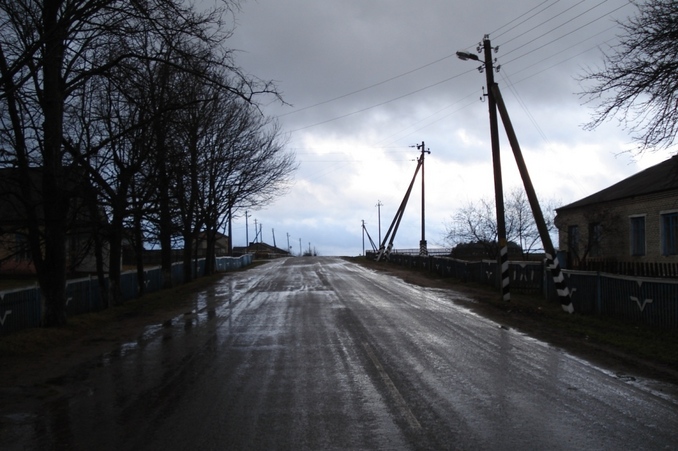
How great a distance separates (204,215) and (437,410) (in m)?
29.3

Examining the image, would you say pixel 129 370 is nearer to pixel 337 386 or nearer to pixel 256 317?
pixel 337 386

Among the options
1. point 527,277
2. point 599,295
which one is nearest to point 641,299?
point 599,295

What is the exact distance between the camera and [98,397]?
25.2 feet

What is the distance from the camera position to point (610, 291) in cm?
1588

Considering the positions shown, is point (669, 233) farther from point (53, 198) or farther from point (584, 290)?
point (53, 198)

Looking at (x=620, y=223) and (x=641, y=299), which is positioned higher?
(x=620, y=223)

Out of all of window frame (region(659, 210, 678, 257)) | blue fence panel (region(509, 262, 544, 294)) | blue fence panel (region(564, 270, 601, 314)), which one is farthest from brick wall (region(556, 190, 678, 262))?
blue fence panel (region(564, 270, 601, 314))

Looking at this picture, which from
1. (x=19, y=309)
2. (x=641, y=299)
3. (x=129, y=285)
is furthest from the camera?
(x=129, y=285)

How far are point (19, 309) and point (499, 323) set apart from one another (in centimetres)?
1179

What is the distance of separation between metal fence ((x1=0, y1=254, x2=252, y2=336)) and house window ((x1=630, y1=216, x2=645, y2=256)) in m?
23.7

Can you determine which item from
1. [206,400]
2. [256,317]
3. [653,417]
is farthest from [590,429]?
[256,317]

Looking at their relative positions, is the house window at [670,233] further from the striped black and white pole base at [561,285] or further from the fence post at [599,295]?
the fence post at [599,295]

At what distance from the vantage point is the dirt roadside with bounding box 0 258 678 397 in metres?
9.62

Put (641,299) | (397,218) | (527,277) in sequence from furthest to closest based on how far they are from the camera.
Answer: (397,218)
(527,277)
(641,299)
